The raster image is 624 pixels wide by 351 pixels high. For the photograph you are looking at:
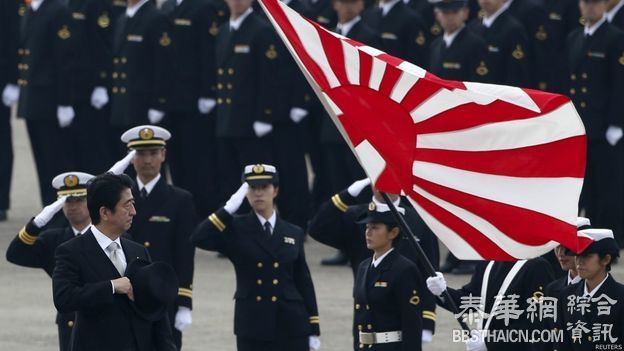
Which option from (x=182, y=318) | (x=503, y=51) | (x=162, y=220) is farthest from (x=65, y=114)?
(x=182, y=318)

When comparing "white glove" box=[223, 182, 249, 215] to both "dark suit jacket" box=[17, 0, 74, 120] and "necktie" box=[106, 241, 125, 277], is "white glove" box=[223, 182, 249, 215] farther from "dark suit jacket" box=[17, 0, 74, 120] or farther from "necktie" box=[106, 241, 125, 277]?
"dark suit jacket" box=[17, 0, 74, 120]

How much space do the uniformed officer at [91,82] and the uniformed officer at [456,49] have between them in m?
3.35

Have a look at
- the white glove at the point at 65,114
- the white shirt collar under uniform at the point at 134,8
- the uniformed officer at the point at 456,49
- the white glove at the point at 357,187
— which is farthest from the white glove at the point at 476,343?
the white glove at the point at 65,114

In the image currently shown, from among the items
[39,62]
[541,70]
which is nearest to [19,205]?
[39,62]

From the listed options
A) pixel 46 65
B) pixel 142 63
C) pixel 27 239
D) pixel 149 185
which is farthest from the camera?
pixel 46 65

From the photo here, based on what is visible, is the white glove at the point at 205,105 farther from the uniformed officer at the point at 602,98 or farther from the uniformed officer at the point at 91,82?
the uniformed officer at the point at 602,98

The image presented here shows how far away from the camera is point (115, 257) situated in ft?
27.1

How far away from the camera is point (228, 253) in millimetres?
10891

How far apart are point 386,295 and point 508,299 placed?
0.72 meters

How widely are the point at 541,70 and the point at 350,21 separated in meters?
1.68

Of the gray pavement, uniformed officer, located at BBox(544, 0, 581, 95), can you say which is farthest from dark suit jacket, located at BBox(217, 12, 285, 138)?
uniformed officer, located at BBox(544, 0, 581, 95)

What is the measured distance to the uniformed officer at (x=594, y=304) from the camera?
8.88m

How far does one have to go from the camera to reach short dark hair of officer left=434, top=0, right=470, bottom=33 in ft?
48.3

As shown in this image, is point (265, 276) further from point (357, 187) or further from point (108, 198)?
point (108, 198)
